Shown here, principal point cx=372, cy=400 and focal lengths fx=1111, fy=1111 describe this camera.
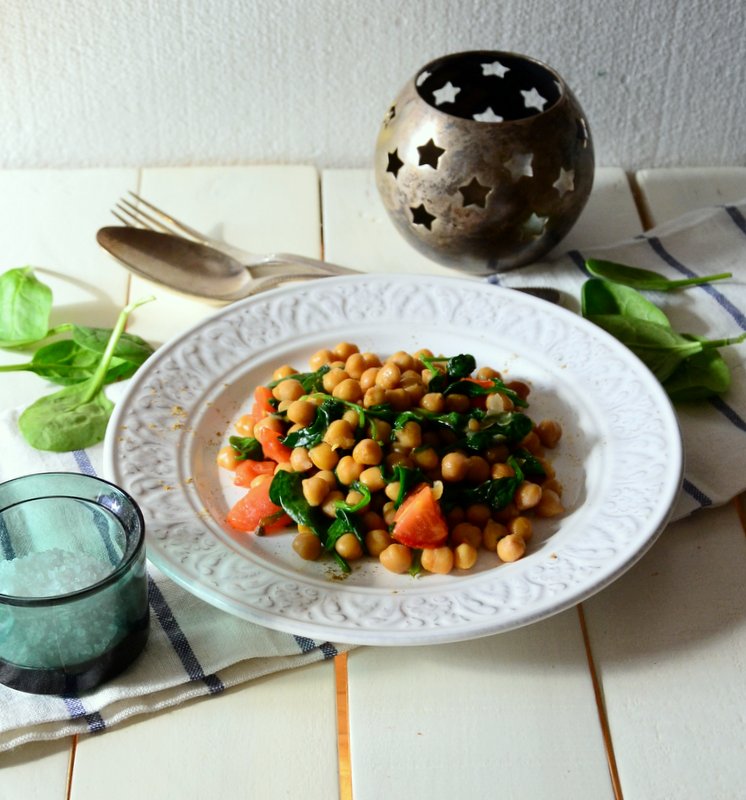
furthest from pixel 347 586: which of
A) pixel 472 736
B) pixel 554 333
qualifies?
pixel 554 333

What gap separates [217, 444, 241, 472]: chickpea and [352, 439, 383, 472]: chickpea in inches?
6.3

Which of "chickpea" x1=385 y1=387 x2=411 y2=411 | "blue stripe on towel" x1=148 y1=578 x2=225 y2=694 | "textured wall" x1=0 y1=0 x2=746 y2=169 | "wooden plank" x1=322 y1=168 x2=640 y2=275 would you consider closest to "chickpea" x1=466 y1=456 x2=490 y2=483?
"chickpea" x1=385 y1=387 x2=411 y2=411

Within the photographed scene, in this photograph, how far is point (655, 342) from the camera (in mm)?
1447

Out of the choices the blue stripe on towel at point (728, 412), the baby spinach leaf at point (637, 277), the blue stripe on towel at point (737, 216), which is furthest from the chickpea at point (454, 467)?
the blue stripe on towel at point (737, 216)

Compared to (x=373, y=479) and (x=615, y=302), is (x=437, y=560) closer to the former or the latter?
(x=373, y=479)

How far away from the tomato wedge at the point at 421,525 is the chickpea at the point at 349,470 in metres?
0.07

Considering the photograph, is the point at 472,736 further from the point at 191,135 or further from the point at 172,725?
the point at 191,135

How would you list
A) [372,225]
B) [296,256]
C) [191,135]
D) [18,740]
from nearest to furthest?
[18,740], [296,256], [372,225], [191,135]

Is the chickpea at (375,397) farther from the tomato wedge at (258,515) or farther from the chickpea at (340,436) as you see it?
the tomato wedge at (258,515)

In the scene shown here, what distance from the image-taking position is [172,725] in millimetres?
1050

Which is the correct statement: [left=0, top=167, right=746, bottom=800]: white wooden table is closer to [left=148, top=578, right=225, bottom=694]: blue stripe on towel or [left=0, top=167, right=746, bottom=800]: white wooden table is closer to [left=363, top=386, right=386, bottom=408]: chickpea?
[left=148, top=578, right=225, bottom=694]: blue stripe on towel

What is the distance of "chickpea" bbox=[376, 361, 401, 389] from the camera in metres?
1.27

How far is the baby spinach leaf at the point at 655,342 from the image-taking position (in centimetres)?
143

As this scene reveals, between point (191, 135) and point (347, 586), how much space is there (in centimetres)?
110
